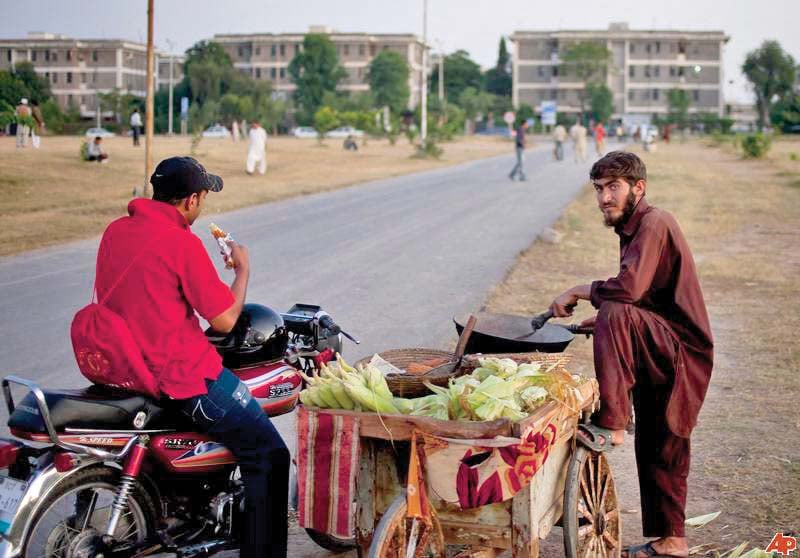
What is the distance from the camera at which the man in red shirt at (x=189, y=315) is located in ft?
12.1

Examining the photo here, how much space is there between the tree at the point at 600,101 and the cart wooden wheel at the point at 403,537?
413 feet

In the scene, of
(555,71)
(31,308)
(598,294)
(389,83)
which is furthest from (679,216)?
(555,71)

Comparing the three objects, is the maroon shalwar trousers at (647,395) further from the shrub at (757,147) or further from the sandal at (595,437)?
the shrub at (757,147)

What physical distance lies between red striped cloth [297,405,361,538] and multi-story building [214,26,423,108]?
141 metres

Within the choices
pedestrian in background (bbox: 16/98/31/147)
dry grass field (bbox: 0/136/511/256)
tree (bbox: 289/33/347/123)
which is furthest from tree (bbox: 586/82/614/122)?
pedestrian in background (bbox: 16/98/31/147)

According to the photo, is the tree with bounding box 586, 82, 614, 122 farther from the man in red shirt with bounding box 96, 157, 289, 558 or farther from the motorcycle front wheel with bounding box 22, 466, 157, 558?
the motorcycle front wheel with bounding box 22, 466, 157, 558

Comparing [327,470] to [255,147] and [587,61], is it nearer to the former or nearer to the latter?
[255,147]

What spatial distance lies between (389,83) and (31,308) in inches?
4466

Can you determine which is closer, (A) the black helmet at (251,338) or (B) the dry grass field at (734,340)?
(A) the black helmet at (251,338)

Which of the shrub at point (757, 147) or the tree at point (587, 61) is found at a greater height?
the tree at point (587, 61)

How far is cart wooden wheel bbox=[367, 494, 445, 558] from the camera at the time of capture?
3586 mm

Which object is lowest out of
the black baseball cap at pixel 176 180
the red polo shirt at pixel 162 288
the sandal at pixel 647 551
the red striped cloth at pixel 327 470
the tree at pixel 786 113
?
the sandal at pixel 647 551

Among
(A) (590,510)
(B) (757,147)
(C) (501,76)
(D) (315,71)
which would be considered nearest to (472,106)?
(D) (315,71)

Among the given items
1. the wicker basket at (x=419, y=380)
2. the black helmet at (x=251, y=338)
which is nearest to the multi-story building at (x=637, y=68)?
the wicker basket at (x=419, y=380)
